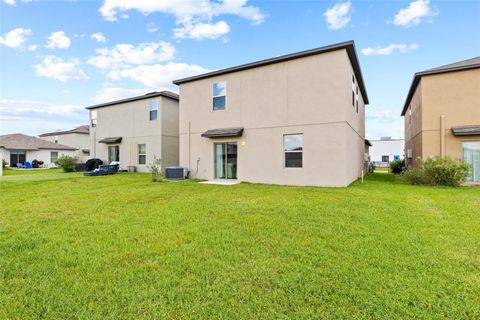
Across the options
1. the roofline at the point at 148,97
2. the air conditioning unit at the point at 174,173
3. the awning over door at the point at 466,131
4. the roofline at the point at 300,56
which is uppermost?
the roofline at the point at 148,97

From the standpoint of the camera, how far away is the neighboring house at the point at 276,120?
10.3m

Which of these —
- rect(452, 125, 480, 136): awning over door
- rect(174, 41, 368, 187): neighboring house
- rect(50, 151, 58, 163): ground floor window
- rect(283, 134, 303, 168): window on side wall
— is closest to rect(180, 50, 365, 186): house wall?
rect(174, 41, 368, 187): neighboring house

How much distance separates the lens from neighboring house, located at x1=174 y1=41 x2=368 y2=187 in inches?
406

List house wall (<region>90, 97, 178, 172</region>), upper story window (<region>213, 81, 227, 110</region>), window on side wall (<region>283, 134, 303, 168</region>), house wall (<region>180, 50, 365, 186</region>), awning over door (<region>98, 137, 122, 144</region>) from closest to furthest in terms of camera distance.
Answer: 1. house wall (<region>180, 50, 365, 186</region>)
2. window on side wall (<region>283, 134, 303, 168</region>)
3. upper story window (<region>213, 81, 227, 110</region>)
4. house wall (<region>90, 97, 178, 172</region>)
5. awning over door (<region>98, 137, 122, 144</region>)

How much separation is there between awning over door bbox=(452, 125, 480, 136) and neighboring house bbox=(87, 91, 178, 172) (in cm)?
1647

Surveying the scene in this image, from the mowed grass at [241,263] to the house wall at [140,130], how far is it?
11.8 m

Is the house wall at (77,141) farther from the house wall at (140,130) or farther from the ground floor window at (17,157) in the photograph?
the house wall at (140,130)

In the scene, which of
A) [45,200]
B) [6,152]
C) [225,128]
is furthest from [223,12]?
[6,152]

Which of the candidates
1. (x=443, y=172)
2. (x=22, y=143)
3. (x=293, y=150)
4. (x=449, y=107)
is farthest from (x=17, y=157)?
(x=449, y=107)

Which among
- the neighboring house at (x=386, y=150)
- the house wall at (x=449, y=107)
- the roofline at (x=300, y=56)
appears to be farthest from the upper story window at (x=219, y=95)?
the neighboring house at (x=386, y=150)

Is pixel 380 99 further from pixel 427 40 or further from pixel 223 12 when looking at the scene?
pixel 223 12

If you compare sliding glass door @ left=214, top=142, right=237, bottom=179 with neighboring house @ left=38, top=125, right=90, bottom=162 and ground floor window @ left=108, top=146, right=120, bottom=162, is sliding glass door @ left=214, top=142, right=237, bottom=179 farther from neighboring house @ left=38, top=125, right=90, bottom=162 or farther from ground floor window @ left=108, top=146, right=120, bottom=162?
neighboring house @ left=38, top=125, right=90, bottom=162

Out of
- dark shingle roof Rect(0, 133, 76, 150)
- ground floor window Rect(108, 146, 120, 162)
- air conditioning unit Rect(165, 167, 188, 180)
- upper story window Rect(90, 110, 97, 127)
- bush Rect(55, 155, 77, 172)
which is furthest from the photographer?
dark shingle roof Rect(0, 133, 76, 150)

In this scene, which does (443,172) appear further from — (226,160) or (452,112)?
(226,160)
